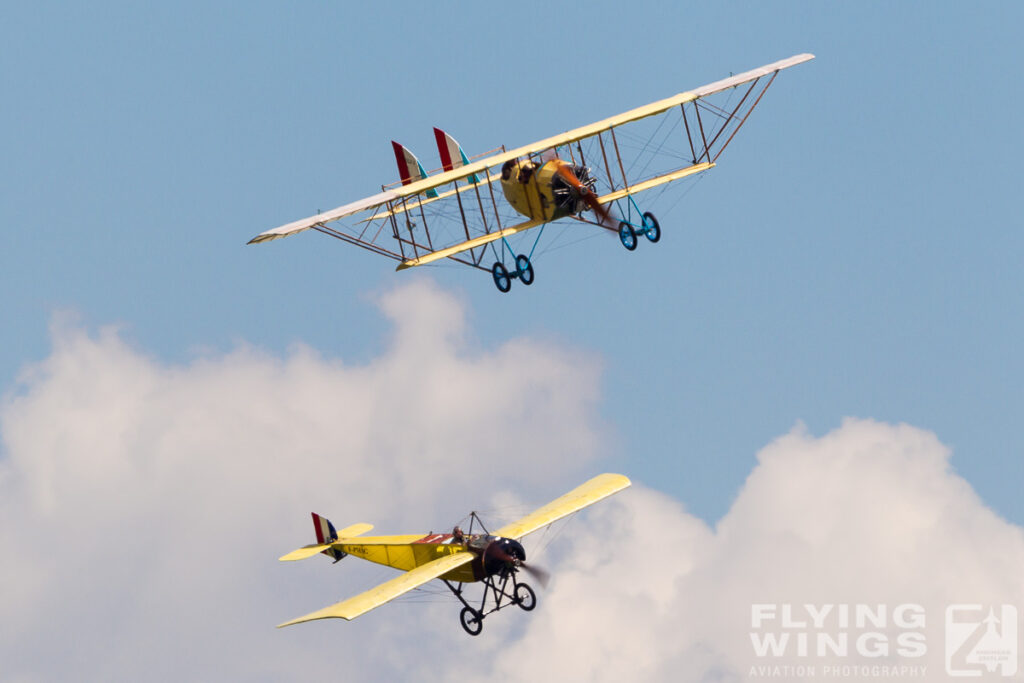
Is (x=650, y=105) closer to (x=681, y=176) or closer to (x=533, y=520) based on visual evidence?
(x=681, y=176)

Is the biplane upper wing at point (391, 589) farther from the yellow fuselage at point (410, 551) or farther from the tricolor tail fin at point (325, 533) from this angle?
the tricolor tail fin at point (325, 533)

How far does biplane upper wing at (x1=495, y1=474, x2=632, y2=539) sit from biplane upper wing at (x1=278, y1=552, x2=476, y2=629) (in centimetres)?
353

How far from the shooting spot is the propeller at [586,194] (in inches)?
2992

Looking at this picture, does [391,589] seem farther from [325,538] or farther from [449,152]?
[449,152]

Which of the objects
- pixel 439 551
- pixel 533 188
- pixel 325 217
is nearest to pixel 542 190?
pixel 533 188

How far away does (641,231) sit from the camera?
76.5 metres

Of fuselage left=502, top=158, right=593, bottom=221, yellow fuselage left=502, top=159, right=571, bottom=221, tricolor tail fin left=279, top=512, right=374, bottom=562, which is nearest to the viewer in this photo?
fuselage left=502, top=158, right=593, bottom=221

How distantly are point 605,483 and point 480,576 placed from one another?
11163mm

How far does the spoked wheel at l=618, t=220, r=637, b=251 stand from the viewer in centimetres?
7644

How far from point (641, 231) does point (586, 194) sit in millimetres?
2389

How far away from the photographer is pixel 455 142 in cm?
8962

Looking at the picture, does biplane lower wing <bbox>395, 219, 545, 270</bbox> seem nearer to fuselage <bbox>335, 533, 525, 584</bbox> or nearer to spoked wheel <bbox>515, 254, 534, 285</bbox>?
spoked wheel <bbox>515, 254, 534, 285</bbox>

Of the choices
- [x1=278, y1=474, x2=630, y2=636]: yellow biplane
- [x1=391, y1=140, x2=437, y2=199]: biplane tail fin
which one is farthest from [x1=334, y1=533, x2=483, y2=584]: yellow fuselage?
[x1=391, y1=140, x2=437, y2=199]: biplane tail fin

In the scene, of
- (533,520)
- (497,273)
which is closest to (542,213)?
(497,273)
